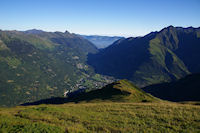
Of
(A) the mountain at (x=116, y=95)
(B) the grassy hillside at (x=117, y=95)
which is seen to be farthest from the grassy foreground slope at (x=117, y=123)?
(B) the grassy hillside at (x=117, y=95)

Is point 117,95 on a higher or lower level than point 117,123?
lower

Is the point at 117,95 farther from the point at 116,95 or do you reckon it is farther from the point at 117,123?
the point at 117,123

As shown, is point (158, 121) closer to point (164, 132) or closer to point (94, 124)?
point (164, 132)

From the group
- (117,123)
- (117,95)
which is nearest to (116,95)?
(117,95)

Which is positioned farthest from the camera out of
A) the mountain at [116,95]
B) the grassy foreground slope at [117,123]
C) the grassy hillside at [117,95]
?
the grassy hillside at [117,95]

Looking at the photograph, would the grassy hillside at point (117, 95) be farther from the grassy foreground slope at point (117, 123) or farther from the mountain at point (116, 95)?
the grassy foreground slope at point (117, 123)

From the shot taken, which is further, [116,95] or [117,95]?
[116,95]

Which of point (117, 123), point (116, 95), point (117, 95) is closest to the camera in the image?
point (117, 123)

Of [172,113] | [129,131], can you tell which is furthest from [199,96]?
[129,131]

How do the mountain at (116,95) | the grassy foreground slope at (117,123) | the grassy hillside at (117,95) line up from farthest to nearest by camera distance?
the grassy hillside at (117,95)
the mountain at (116,95)
the grassy foreground slope at (117,123)

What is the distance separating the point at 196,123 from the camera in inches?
1078

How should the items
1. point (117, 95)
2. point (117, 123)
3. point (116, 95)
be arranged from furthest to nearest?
1. point (116, 95)
2. point (117, 95)
3. point (117, 123)

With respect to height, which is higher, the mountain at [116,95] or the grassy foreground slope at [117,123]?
the grassy foreground slope at [117,123]

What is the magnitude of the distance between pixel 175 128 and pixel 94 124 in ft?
43.4
